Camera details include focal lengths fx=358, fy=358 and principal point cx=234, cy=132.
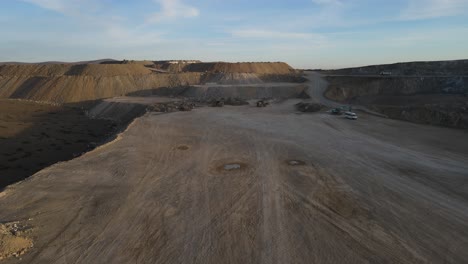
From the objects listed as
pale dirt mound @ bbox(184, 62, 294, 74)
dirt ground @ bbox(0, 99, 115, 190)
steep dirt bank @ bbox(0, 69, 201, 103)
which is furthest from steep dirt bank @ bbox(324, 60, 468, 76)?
dirt ground @ bbox(0, 99, 115, 190)

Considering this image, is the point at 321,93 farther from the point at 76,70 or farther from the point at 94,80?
the point at 76,70

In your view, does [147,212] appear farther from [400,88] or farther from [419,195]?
[400,88]

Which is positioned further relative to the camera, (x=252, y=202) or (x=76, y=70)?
(x=76, y=70)

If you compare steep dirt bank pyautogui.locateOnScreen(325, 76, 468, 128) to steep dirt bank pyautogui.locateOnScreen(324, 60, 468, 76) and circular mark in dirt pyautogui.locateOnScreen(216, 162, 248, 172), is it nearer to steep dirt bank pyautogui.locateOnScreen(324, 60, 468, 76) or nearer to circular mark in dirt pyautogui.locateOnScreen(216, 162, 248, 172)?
steep dirt bank pyautogui.locateOnScreen(324, 60, 468, 76)

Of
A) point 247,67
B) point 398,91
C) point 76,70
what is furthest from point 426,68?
point 76,70

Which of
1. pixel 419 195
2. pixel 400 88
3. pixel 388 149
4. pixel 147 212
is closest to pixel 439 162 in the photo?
pixel 388 149
